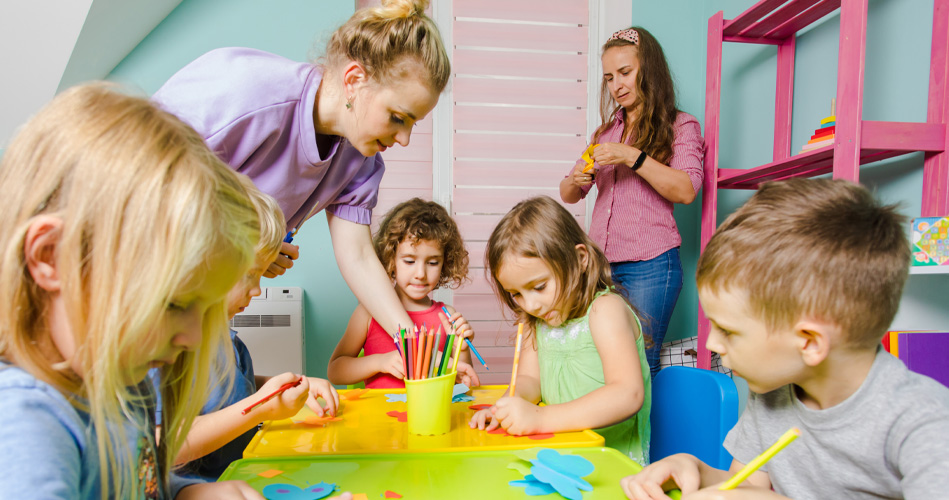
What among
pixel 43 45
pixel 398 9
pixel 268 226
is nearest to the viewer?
pixel 268 226

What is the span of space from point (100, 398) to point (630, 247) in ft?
5.40

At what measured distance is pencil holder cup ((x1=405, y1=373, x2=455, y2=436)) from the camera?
80cm

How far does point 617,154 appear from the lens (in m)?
1.73

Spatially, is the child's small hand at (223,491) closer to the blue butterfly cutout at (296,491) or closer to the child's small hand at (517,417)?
the blue butterfly cutout at (296,491)

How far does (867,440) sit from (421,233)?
122 cm

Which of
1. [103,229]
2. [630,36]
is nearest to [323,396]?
[103,229]

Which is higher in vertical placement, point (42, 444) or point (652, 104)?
point (652, 104)

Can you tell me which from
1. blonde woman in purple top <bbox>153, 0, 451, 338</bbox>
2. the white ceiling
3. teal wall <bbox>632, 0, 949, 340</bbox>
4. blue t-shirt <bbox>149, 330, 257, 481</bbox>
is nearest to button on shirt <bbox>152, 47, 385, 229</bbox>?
blonde woman in purple top <bbox>153, 0, 451, 338</bbox>

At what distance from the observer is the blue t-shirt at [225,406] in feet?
3.08

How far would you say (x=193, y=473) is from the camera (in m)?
0.96

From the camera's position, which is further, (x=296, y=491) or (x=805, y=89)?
(x=805, y=89)

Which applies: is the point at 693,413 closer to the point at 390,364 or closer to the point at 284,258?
the point at 390,364

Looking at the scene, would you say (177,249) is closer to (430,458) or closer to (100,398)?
(100,398)

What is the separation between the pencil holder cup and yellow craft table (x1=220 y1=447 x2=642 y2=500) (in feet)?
0.28
